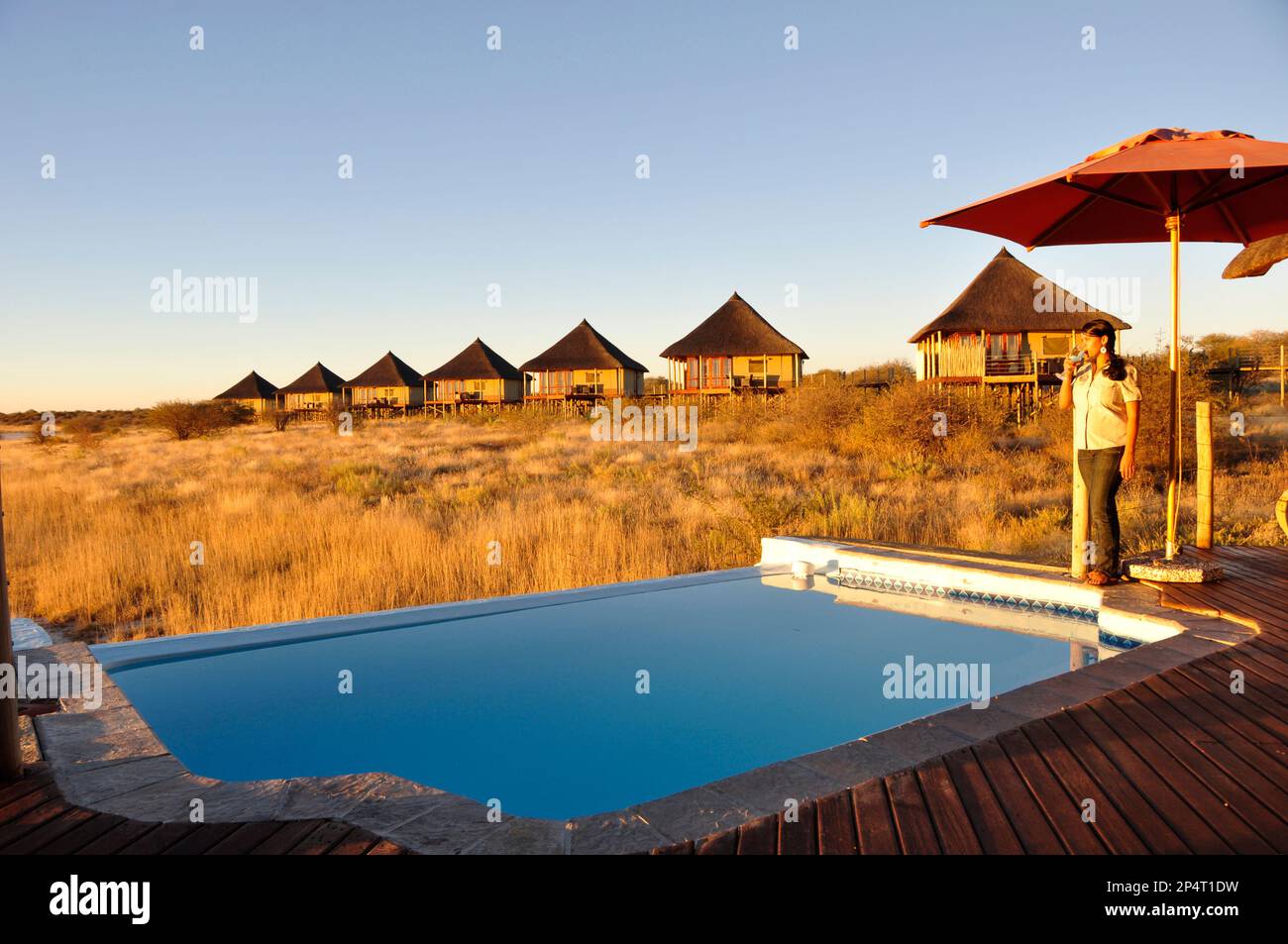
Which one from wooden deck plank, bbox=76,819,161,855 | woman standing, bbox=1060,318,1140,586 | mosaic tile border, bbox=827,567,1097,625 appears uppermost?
woman standing, bbox=1060,318,1140,586

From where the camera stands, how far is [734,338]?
32500 millimetres

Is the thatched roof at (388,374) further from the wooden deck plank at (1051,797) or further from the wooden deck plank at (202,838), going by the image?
the wooden deck plank at (1051,797)

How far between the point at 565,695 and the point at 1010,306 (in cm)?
2661

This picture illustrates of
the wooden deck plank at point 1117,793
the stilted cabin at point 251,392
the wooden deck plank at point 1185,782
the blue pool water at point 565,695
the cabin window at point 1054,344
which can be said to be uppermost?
the stilted cabin at point 251,392

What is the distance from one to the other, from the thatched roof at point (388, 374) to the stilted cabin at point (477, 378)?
2451 mm

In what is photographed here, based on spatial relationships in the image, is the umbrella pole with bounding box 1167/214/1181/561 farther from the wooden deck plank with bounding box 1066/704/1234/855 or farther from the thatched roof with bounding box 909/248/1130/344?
the thatched roof with bounding box 909/248/1130/344

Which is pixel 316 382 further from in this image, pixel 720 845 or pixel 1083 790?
pixel 1083 790

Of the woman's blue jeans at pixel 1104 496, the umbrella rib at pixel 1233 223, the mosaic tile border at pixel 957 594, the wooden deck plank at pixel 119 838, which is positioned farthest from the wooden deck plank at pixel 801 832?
the umbrella rib at pixel 1233 223

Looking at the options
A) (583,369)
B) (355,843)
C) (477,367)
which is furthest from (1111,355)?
(477,367)

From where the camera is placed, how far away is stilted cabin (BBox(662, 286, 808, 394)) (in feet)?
105

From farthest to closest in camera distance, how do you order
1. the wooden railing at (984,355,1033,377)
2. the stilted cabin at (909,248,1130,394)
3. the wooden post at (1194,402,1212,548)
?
the stilted cabin at (909,248,1130,394) < the wooden railing at (984,355,1033,377) < the wooden post at (1194,402,1212,548)

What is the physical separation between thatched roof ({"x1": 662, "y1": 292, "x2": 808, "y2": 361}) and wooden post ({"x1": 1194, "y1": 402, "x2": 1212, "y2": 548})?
2714 centimetres

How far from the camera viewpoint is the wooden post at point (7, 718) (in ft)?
6.92

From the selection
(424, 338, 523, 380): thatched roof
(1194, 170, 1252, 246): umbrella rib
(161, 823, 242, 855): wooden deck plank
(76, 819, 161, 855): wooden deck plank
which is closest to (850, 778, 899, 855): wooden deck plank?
(161, 823, 242, 855): wooden deck plank
